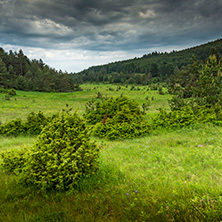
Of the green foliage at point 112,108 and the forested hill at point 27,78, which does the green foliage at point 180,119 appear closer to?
the green foliage at point 112,108

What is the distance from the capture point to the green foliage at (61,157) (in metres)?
4.09

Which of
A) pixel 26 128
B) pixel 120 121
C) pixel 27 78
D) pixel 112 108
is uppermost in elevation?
pixel 27 78

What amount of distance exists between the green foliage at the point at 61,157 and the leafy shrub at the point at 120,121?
213 inches

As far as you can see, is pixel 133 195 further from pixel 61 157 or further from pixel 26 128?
pixel 26 128

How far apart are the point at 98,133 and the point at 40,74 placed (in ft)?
217

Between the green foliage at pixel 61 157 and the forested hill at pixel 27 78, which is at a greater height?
the forested hill at pixel 27 78

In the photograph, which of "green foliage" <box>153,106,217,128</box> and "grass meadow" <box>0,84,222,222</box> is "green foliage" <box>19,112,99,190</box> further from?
"green foliage" <box>153,106,217,128</box>

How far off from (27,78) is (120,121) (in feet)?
238

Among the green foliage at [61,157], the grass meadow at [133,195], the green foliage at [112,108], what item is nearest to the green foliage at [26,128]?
the green foliage at [112,108]

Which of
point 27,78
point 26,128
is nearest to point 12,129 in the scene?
point 26,128

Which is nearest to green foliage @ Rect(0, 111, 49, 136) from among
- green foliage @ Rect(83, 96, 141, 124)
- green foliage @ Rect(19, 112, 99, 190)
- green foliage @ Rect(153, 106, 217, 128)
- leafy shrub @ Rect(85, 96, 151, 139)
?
green foliage @ Rect(83, 96, 141, 124)

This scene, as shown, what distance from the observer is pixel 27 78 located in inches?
2872

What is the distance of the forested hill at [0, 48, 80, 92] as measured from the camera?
64350 mm

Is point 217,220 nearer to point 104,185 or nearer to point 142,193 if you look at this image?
point 142,193
